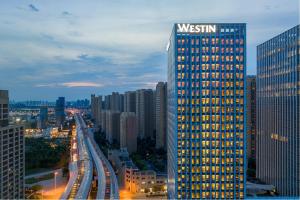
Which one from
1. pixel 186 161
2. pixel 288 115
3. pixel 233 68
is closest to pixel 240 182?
pixel 186 161

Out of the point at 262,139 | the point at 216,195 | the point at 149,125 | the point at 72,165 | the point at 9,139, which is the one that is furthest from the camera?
the point at 149,125

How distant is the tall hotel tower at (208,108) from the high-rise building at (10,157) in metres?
16.1

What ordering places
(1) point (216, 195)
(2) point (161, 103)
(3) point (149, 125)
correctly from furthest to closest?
1. (3) point (149, 125)
2. (2) point (161, 103)
3. (1) point (216, 195)

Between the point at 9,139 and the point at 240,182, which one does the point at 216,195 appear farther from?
the point at 9,139

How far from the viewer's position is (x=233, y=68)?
36844mm

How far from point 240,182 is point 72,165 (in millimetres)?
42652

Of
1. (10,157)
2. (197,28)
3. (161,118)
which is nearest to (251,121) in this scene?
(161,118)

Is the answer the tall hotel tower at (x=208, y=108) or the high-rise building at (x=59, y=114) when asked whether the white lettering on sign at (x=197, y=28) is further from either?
the high-rise building at (x=59, y=114)

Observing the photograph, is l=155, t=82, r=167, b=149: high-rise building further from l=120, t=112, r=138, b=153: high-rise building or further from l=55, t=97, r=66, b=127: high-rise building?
l=55, t=97, r=66, b=127: high-rise building

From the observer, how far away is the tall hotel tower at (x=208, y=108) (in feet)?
119

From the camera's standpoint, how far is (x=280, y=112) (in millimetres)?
48844

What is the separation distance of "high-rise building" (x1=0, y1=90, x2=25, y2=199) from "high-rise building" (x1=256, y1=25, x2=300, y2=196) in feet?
111

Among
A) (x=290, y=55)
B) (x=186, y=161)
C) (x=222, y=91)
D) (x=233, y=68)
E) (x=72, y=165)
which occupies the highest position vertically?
(x=290, y=55)

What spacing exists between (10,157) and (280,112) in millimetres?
36499
